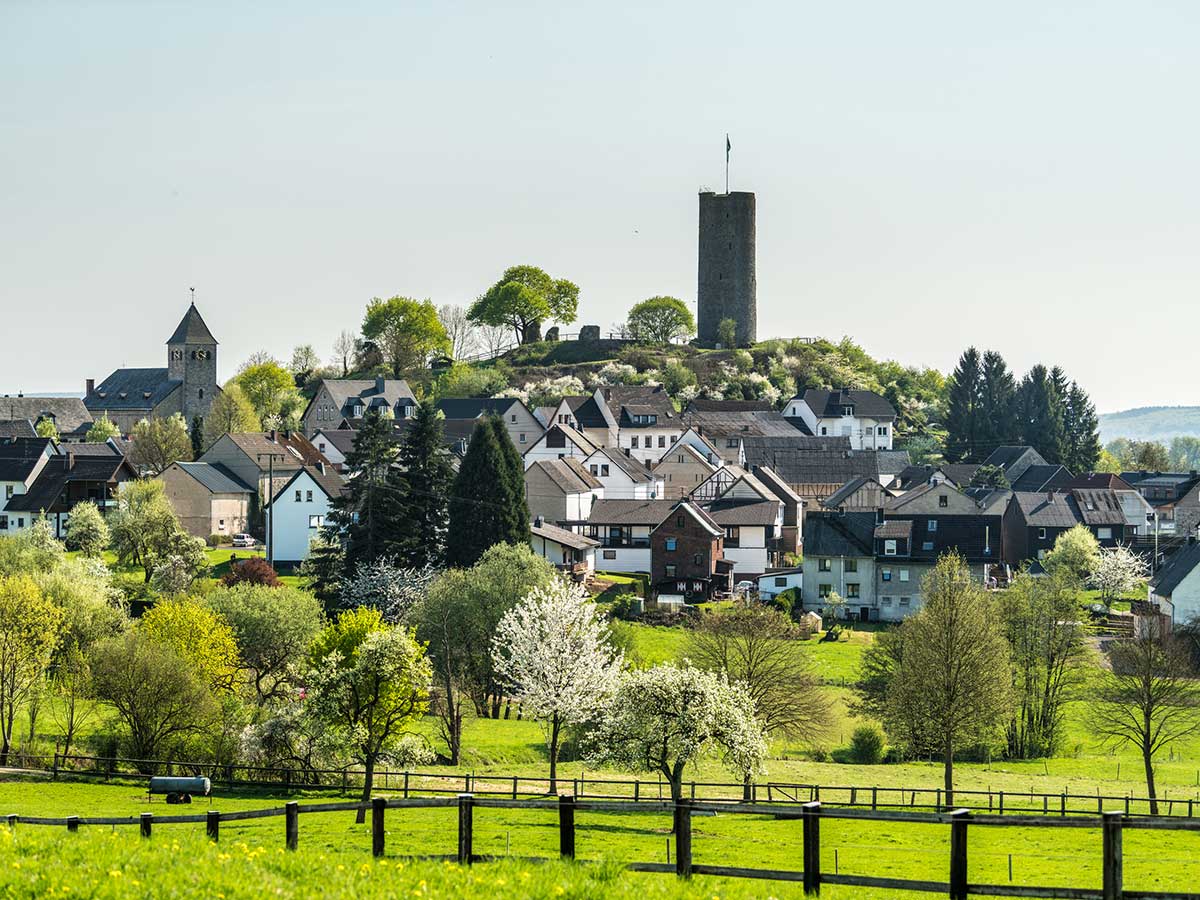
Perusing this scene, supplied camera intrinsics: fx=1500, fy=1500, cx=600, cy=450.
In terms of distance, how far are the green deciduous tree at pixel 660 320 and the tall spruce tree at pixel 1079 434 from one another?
48086mm

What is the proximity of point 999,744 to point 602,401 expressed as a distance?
257ft

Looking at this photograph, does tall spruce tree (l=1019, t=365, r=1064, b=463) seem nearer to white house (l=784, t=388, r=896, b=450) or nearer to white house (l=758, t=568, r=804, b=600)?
white house (l=784, t=388, r=896, b=450)

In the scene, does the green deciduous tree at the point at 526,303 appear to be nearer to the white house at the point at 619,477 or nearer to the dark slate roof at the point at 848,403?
the dark slate roof at the point at 848,403

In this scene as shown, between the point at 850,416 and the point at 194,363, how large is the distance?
65.3 metres

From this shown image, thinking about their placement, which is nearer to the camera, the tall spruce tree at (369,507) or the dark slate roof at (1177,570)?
the tall spruce tree at (369,507)

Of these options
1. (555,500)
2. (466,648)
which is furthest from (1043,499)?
(466,648)

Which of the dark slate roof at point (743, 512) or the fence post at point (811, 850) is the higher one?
the dark slate roof at point (743, 512)

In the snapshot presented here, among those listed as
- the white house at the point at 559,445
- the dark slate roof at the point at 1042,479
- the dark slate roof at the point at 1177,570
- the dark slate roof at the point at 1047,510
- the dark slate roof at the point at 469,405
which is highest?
the dark slate roof at the point at 469,405

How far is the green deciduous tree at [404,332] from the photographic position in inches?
6521

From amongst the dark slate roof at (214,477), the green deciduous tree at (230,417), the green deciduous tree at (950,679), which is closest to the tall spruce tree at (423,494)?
the green deciduous tree at (950,679)

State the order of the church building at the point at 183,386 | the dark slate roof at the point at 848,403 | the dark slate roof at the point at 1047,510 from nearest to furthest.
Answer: the dark slate roof at the point at 1047,510, the dark slate roof at the point at 848,403, the church building at the point at 183,386

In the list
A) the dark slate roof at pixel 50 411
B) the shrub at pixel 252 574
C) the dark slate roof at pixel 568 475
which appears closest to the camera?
the shrub at pixel 252 574

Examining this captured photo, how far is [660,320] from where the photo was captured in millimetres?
172500

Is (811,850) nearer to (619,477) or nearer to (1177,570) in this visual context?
(1177,570)
